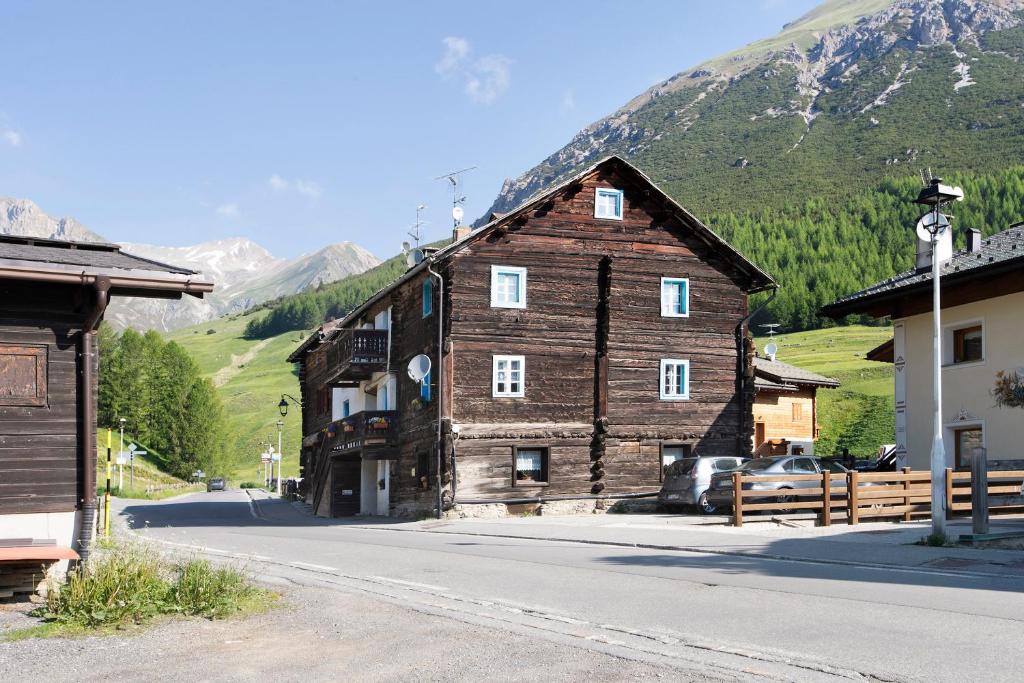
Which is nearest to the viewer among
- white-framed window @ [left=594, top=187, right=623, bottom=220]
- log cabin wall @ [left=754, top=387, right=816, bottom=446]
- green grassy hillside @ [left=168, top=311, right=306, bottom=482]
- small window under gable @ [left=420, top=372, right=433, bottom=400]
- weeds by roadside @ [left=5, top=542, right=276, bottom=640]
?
weeds by roadside @ [left=5, top=542, right=276, bottom=640]

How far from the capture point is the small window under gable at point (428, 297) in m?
35.8

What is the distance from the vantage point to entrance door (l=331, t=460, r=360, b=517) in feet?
145

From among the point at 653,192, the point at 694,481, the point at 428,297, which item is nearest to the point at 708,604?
the point at 694,481

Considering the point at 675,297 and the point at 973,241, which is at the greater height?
the point at 973,241

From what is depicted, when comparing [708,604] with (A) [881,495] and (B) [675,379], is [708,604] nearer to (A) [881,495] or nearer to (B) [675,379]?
(A) [881,495]

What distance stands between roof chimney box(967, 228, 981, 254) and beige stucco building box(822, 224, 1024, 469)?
0.08 feet

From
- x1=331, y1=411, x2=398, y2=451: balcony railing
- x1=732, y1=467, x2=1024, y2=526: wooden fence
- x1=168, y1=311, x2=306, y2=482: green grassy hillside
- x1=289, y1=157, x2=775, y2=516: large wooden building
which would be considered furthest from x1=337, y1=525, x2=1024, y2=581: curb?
x1=168, y1=311, x2=306, y2=482: green grassy hillside

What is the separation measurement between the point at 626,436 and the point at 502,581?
Result: 839 inches

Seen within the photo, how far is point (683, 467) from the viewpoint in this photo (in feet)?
104

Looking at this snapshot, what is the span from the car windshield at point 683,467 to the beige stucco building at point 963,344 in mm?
5471

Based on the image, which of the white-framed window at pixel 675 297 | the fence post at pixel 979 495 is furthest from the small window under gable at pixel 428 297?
the fence post at pixel 979 495

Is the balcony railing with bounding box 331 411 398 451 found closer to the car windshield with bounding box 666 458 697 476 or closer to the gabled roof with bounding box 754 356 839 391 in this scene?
the car windshield with bounding box 666 458 697 476

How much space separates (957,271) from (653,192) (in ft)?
40.8

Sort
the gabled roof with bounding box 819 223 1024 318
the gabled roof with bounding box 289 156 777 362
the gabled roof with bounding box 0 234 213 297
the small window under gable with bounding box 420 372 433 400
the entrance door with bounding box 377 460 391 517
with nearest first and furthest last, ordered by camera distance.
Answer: the gabled roof with bounding box 0 234 213 297 < the gabled roof with bounding box 819 223 1024 318 < the gabled roof with bounding box 289 156 777 362 < the small window under gable with bounding box 420 372 433 400 < the entrance door with bounding box 377 460 391 517
